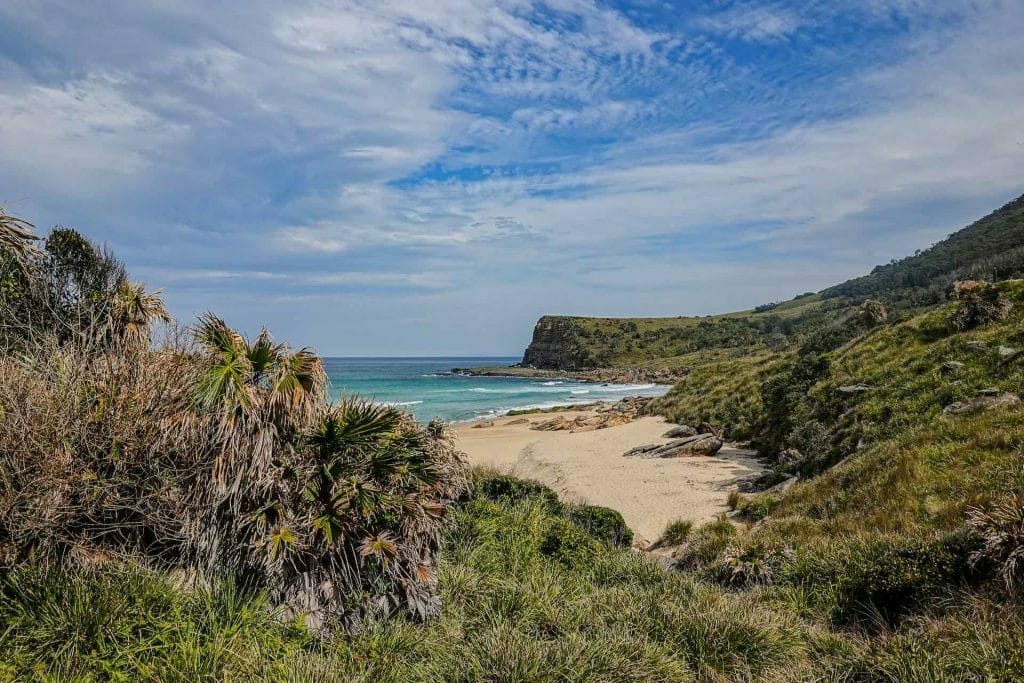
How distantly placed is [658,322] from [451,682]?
118488 mm

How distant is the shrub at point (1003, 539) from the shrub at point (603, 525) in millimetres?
6555

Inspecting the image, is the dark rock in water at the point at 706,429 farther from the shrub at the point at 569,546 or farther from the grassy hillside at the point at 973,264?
the shrub at the point at 569,546

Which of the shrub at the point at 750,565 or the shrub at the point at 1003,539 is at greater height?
the shrub at the point at 1003,539

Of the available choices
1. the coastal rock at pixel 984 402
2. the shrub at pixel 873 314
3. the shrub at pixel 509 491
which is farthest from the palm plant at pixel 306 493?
the shrub at pixel 873 314

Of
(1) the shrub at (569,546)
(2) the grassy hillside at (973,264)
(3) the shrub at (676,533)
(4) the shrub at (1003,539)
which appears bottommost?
(3) the shrub at (676,533)

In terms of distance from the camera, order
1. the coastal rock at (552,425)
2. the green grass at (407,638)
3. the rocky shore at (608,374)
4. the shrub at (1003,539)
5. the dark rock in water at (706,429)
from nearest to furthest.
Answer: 1. the green grass at (407,638)
2. the shrub at (1003,539)
3. the dark rock in water at (706,429)
4. the coastal rock at (552,425)
5. the rocky shore at (608,374)

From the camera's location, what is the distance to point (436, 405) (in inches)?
2261

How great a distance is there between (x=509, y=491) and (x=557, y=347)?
378ft

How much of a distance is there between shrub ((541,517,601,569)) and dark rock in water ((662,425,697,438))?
15.5 m

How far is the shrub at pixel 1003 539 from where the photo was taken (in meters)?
6.04

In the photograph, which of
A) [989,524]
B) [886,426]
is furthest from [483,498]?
[886,426]

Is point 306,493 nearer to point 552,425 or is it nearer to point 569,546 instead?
point 569,546

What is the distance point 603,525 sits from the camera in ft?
41.1

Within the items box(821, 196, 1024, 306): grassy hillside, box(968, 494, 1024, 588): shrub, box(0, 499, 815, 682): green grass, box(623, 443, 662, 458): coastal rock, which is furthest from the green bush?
box(821, 196, 1024, 306): grassy hillside
